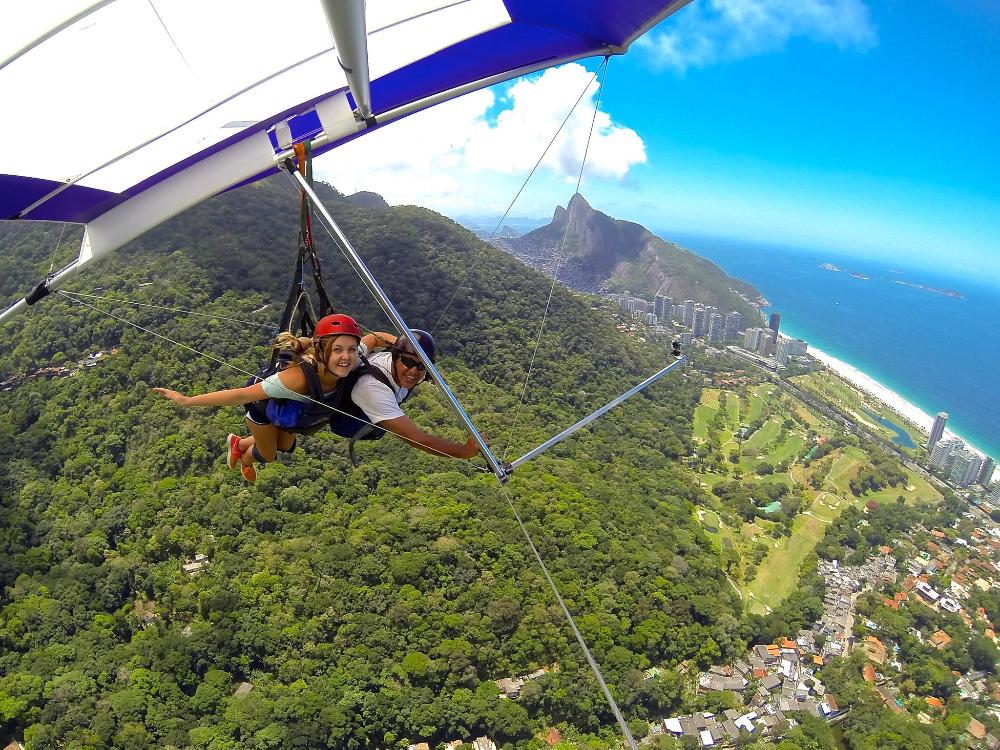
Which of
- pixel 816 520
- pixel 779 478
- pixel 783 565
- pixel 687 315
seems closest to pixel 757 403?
pixel 779 478

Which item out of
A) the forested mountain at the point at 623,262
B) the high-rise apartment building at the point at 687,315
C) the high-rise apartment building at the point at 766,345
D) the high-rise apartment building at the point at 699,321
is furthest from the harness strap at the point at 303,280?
the forested mountain at the point at 623,262

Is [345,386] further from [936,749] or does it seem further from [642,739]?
[936,749]

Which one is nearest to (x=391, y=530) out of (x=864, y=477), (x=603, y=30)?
(x=603, y=30)

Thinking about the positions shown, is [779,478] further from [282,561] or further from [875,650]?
[282,561]

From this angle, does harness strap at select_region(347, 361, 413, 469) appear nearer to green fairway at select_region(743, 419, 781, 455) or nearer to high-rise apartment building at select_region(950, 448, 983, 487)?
→ green fairway at select_region(743, 419, 781, 455)

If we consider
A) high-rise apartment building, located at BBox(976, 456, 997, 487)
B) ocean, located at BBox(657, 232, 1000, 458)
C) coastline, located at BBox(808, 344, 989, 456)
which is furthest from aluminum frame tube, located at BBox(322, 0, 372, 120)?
ocean, located at BBox(657, 232, 1000, 458)

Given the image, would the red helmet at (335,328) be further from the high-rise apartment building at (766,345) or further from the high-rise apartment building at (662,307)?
the high-rise apartment building at (766,345)
